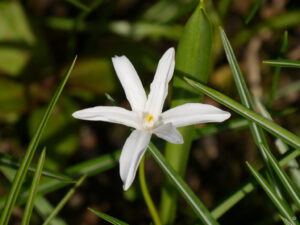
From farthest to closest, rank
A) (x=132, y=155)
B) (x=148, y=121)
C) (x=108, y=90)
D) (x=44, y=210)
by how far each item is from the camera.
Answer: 1. (x=108, y=90)
2. (x=44, y=210)
3. (x=148, y=121)
4. (x=132, y=155)

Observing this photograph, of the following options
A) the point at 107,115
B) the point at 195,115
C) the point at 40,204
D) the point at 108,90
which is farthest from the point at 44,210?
the point at 108,90

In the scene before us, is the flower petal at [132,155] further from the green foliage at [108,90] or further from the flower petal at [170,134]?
the green foliage at [108,90]

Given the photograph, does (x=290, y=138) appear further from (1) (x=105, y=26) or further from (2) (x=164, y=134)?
(1) (x=105, y=26)

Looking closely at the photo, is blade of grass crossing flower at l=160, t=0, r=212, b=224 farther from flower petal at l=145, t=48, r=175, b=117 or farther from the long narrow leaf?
the long narrow leaf

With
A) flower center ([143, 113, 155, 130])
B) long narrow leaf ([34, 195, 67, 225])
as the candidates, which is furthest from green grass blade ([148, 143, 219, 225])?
long narrow leaf ([34, 195, 67, 225])

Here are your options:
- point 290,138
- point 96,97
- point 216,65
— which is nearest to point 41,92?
point 96,97

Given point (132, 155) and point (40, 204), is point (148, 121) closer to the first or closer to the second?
point (132, 155)
